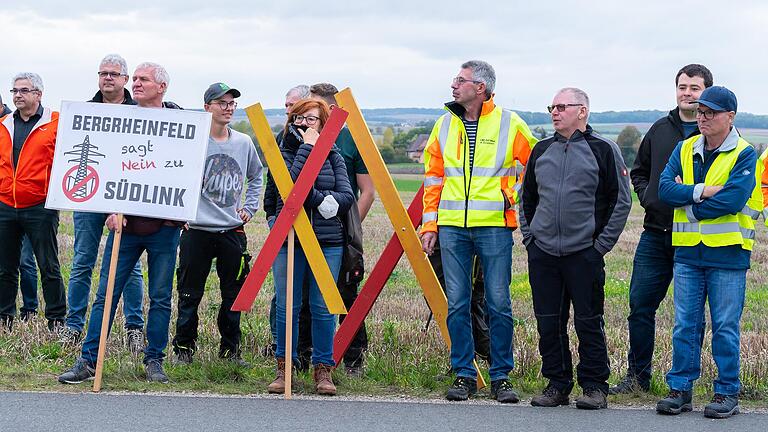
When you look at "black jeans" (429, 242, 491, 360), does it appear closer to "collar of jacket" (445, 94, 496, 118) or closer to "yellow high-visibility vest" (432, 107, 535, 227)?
"yellow high-visibility vest" (432, 107, 535, 227)

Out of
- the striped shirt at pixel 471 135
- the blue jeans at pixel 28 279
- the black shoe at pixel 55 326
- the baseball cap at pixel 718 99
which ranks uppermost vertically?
the baseball cap at pixel 718 99

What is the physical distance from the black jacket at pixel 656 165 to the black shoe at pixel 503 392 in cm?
151

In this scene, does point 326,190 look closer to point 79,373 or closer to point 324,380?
point 324,380

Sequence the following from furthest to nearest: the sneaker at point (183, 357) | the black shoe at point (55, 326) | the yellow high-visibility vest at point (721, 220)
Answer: the black shoe at point (55, 326) → the sneaker at point (183, 357) → the yellow high-visibility vest at point (721, 220)

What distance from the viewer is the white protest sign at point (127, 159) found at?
761 cm

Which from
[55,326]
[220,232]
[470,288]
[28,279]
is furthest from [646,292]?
[28,279]

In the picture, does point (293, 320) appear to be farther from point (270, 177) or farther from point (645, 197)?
point (645, 197)

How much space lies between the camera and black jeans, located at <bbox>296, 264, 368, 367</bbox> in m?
8.37

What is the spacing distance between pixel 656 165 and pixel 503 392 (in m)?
1.92

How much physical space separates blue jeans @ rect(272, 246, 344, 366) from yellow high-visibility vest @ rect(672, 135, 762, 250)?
7.82 ft

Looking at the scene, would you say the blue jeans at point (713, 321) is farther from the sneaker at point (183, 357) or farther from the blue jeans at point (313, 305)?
the sneaker at point (183, 357)

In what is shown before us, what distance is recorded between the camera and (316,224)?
7547 millimetres

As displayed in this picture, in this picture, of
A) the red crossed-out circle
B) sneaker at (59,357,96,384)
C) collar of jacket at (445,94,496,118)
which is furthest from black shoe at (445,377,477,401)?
the red crossed-out circle

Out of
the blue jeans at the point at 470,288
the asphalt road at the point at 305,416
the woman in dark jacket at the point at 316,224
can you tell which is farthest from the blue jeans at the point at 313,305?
the blue jeans at the point at 470,288
